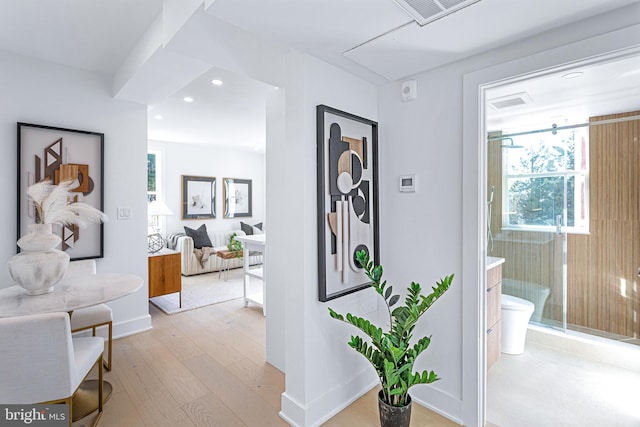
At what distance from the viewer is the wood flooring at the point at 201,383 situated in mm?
1910

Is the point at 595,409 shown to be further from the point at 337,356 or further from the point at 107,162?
the point at 107,162

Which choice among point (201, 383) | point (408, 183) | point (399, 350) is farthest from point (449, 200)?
point (201, 383)

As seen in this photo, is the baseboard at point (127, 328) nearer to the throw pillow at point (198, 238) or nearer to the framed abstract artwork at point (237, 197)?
the throw pillow at point (198, 238)

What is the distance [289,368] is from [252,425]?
14.6 inches

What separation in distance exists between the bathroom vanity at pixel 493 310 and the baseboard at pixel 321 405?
107 cm

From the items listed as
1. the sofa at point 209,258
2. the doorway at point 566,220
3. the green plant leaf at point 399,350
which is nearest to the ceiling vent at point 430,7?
the green plant leaf at point 399,350

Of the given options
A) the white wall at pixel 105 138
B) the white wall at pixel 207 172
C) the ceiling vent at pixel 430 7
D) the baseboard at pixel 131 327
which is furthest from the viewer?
the white wall at pixel 207 172

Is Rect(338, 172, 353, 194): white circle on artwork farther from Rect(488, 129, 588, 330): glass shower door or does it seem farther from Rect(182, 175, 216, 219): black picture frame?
Rect(182, 175, 216, 219): black picture frame

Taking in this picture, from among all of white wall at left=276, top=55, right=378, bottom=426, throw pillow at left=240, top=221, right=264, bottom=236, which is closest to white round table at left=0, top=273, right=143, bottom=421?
white wall at left=276, top=55, right=378, bottom=426

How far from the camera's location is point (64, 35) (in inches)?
91.4

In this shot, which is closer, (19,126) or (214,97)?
(19,126)

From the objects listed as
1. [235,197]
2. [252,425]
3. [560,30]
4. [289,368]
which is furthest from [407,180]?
[235,197]

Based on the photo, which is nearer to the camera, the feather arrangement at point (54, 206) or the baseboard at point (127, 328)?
the feather arrangement at point (54, 206)

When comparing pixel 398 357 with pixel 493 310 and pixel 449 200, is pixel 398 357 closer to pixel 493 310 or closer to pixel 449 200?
pixel 449 200
